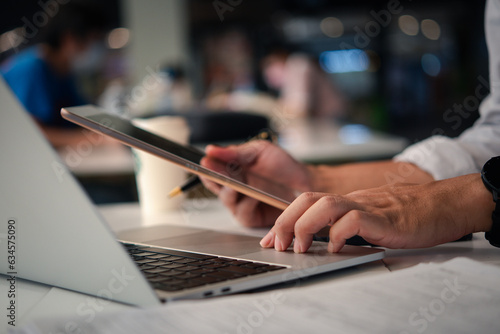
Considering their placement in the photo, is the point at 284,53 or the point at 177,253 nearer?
the point at 177,253

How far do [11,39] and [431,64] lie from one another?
17.6ft

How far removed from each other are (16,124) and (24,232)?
12 centimetres

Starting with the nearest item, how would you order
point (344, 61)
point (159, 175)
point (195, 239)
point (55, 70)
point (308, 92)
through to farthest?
1. point (195, 239)
2. point (159, 175)
3. point (55, 70)
4. point (308, 92)
5. point (344, 61)

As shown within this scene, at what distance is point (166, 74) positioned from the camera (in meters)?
5.40

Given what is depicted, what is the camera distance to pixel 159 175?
1.09 meters

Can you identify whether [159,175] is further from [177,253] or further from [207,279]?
[207,279]

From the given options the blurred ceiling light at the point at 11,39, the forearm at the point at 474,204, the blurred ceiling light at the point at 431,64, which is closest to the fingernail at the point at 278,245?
the forearm at the point at 474,204

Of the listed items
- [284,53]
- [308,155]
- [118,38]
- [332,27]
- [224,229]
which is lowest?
[308,155]

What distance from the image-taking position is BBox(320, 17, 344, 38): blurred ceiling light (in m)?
7.24

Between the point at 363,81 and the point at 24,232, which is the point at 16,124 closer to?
the point at 24,232

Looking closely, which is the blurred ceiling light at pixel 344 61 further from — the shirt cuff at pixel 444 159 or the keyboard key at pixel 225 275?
the keyboard key at pixel 225 275

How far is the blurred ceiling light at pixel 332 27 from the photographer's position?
23.8ft

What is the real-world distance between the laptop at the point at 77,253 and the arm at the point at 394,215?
1.0 inches

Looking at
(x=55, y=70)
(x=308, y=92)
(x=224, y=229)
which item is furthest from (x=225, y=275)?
(x=308, y=92)
